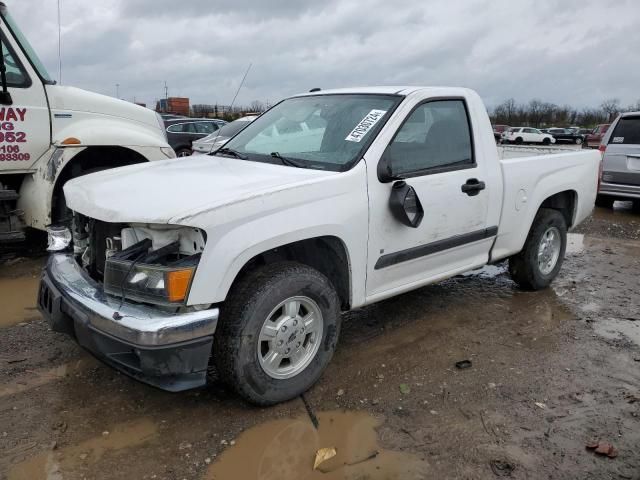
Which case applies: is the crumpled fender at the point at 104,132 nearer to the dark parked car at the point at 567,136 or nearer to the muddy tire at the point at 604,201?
the muddy tire at the point at 604,201

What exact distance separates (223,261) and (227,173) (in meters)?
0.88

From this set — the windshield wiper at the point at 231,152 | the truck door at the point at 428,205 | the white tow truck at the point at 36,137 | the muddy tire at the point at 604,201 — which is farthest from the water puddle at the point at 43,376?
the muddy tire at the point at 604,201

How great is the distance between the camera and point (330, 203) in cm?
314

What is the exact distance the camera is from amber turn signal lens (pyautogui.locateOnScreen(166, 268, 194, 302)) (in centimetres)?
259

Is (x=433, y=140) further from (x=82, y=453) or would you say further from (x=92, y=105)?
(x=92, y=105)

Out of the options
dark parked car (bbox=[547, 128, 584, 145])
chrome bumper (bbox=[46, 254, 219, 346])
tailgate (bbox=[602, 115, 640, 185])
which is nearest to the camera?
chrome bumper (bbox=[46, 254, 219, 346])

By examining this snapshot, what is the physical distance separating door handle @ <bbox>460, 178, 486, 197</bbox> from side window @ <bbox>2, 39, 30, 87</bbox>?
437 centimetres

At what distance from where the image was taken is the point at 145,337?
2566 millimetres

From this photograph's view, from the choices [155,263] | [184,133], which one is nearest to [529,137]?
[184,133]

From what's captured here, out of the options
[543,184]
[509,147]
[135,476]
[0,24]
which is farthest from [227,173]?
[509,147]

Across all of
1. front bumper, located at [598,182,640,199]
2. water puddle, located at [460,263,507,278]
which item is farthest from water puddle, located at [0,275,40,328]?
front bumper, located at [598,182,640,199]

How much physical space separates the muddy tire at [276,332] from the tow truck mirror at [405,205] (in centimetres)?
65

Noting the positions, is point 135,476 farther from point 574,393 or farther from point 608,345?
point 608,345

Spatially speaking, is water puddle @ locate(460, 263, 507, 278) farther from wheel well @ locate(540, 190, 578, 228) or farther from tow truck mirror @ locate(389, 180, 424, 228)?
tow truck mirror @ locate(389, 180, 424, 228)
